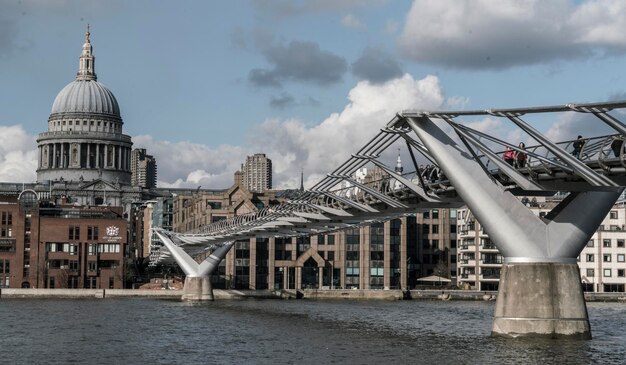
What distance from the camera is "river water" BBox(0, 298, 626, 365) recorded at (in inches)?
2060

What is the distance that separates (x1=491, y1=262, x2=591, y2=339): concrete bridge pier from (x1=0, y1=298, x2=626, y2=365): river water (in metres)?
0.78

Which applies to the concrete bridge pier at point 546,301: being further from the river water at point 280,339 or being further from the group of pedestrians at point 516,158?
the group of pedestrians at point 516,158

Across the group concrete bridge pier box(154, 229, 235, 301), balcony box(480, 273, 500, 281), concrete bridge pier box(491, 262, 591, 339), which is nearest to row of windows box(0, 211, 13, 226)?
concrete bridge pier box(154, 229, 235, 301)

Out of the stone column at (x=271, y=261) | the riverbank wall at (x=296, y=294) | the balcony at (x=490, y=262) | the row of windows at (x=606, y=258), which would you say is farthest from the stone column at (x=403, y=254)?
the row of windows at (x=606, y=258)

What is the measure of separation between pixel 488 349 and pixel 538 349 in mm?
3128

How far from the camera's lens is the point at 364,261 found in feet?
531

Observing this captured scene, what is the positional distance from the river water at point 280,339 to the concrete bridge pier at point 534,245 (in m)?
1.33

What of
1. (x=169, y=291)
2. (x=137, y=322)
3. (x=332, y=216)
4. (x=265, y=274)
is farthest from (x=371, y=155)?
(x=265, y=274)

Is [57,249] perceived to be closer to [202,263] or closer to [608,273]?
[202,263]

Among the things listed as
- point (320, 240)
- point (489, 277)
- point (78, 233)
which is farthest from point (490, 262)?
point (78, 233)

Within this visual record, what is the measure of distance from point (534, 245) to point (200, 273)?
77530 mm

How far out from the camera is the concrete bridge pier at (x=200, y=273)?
5012 inches

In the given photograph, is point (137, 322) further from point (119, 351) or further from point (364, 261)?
point (364, 261)

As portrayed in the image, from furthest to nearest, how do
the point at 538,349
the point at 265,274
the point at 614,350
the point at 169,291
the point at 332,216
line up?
the point at 265,274 → the point at 169,291 → the point at 332,216 → the point at 614,350 → the point at 538,349
